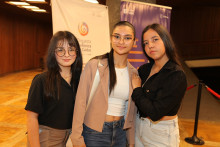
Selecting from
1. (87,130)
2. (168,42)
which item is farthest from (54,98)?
(168,42)

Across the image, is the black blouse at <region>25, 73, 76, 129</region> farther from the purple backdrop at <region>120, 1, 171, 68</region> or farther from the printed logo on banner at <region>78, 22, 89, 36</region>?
the purple backdrop at <region>120, 1, 171, 68</region>

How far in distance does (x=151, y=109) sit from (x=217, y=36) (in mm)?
12742

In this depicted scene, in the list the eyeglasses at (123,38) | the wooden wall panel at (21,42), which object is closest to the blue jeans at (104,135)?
the eyeglasses at (123,38)

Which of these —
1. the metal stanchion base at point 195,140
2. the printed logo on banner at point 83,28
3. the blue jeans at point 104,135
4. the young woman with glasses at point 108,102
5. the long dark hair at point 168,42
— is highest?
the printed logo on banner at point 83,28

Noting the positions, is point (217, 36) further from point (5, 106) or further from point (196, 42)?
point (5, 106)

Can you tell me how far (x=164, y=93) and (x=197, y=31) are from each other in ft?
41.6

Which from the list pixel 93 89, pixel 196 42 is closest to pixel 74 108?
pixel 93 89

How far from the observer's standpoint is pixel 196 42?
12633mm

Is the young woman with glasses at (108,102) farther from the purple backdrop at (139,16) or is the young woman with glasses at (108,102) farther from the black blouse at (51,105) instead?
the purple backdrop at (139,16)

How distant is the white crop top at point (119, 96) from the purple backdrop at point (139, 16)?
180cm

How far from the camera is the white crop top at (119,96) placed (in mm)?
1679

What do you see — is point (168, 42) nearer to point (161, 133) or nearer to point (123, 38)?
point (123, 38)

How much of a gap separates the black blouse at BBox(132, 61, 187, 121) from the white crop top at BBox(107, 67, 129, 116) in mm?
115

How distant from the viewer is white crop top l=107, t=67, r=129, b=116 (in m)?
1.68
